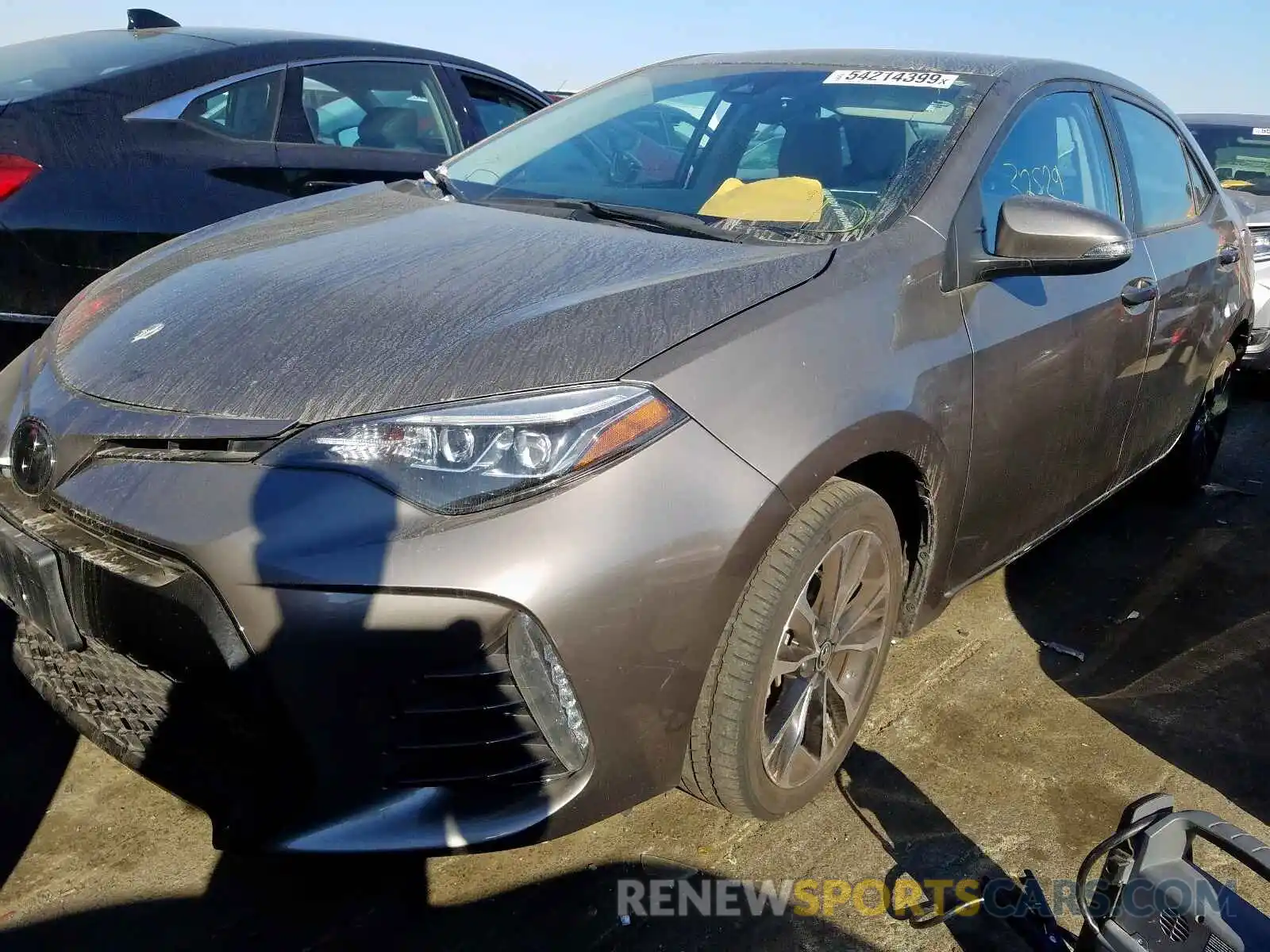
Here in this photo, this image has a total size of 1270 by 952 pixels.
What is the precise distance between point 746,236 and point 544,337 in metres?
0.73

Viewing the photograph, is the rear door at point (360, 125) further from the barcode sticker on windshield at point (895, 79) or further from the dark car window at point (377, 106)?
the barcode sticker on windshield at point (895, 79)

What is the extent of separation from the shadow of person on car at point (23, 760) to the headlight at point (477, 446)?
1.06 m

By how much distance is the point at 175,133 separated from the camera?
3.58 meters

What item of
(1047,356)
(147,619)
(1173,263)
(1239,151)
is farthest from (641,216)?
(1239,151)

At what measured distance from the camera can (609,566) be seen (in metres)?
1.62

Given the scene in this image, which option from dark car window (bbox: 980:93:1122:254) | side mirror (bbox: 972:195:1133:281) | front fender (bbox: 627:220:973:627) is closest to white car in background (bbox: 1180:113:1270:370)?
dark car window (bbox: 980:93:1122:254)

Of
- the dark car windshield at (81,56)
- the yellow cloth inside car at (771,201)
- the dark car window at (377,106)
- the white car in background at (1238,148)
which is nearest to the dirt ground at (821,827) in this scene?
the yellow cloth inside car at (771,201)

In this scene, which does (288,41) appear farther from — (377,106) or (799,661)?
(799,661)

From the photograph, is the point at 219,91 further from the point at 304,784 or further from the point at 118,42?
the point at 304,784

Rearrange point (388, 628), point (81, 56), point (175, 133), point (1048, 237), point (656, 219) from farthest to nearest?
point (81, 56)
point (175, 133)
point (656, 219)
point (1048, 237)
point (388, 628)

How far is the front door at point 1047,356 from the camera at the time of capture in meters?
2.41

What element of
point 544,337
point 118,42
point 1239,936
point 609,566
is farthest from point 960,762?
point 118,42

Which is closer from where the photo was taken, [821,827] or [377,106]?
[821,827]

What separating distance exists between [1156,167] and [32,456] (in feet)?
10.9
